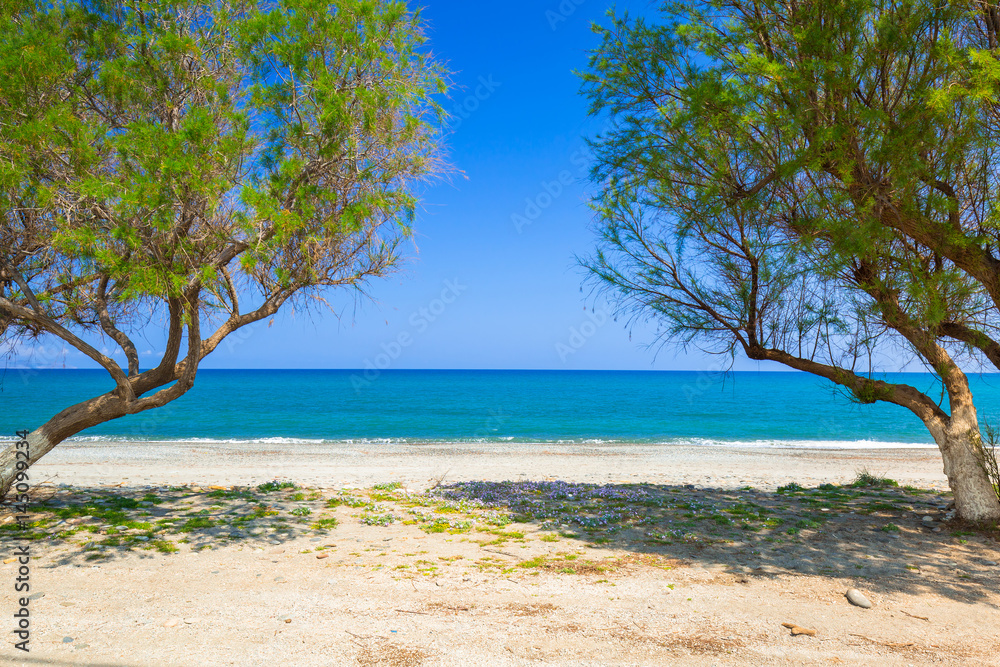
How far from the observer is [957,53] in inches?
240

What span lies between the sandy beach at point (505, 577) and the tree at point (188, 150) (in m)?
2.58

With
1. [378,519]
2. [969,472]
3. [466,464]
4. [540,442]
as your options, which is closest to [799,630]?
[969,472]

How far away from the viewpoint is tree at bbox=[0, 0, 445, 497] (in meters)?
6.15

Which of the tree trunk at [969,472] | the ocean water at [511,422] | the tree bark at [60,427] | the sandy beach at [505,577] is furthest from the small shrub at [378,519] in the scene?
the ocean water at [511,422]

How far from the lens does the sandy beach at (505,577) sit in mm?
4309

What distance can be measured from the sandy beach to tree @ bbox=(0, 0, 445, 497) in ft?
8.46

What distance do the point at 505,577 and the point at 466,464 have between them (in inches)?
465

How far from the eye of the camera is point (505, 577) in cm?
593

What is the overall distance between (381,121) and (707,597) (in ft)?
21.6

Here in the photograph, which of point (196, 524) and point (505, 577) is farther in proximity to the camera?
point (196, 524)

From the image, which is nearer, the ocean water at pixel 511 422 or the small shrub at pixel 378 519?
the small shrub at pixel 378 519

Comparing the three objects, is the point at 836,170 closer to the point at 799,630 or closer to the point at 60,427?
the point at 799,630

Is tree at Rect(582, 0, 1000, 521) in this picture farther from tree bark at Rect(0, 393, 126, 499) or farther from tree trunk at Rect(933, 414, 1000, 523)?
tree bark at Rect(0, 393, 126, 499)

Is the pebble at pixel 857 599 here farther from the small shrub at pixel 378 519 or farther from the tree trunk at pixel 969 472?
the small shrub at pixel 378 519
